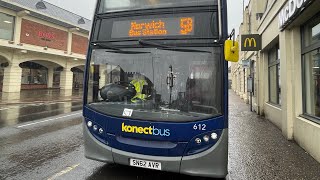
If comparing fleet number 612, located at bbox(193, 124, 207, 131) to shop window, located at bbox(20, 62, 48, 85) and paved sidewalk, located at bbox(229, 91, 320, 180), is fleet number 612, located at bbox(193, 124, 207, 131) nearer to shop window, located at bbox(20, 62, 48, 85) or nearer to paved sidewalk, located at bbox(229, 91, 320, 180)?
paved sidewalk, located at bbox(229, 91, 320, 180)

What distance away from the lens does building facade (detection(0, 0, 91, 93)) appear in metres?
20.4

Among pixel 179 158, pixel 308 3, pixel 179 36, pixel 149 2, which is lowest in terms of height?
pixel 179 158

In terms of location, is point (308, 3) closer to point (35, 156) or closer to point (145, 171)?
point (145, 171)

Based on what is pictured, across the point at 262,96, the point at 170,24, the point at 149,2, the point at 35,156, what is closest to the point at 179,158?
the point at 170,24

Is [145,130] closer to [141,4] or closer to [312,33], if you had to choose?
[141,4]

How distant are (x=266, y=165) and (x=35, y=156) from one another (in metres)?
5.07

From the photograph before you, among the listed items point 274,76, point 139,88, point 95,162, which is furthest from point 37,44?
point 139,88

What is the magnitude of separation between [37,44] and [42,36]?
1.03m

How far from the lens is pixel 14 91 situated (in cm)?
2202

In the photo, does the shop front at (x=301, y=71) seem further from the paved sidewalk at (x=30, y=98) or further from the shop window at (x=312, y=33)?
the paved sidewalk at (x=30, y=98)

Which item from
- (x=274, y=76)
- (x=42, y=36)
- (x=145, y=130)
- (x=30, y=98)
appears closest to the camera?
(x=145, y=130)

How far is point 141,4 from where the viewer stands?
413cm

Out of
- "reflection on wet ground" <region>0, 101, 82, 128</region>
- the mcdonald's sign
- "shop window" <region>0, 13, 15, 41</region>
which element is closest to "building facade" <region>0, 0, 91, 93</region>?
"shop window" <region>0, 13, 15, 41</region>

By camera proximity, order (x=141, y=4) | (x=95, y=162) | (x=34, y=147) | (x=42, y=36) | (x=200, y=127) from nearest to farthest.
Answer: (x=200, y=127) < (x=141, y=4) < (x=95, y=162) < (x=34, y=147) < (x=42, y=36)
